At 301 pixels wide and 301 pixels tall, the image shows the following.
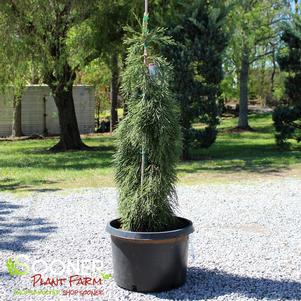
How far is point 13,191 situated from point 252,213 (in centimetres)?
417

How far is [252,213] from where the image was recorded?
23.7 feet

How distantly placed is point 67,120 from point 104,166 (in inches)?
170

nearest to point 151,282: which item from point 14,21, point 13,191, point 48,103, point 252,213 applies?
point 252,213

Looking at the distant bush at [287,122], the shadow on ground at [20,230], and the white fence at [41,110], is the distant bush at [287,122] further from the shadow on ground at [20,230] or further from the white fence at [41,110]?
the white fence at [41,110]

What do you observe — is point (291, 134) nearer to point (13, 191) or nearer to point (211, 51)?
point (211, 51)

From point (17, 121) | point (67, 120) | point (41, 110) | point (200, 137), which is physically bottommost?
point (200, 137)

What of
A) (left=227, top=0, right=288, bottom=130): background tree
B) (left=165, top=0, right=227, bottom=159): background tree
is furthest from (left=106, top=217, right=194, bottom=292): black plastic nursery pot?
(left=227, top=0, right=288, bottom=130): background tree

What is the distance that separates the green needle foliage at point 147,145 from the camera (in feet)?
14.1

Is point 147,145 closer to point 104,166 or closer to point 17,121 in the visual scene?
point 104,166

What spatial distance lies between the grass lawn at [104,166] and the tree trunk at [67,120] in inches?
25.5

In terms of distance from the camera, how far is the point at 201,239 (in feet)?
19.2

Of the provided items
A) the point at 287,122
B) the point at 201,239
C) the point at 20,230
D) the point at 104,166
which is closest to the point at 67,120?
the point at 104,166

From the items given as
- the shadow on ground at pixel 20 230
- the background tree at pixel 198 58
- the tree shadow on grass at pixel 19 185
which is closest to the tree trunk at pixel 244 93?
the background tree at pixel 198 58

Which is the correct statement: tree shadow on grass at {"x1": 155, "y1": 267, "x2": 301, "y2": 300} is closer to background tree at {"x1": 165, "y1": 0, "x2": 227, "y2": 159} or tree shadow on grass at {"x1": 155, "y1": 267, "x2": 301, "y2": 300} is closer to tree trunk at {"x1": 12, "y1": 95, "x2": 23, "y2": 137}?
background tree at {"x1": 165, "y1": 0, "x2": 227, "y2": 159}
